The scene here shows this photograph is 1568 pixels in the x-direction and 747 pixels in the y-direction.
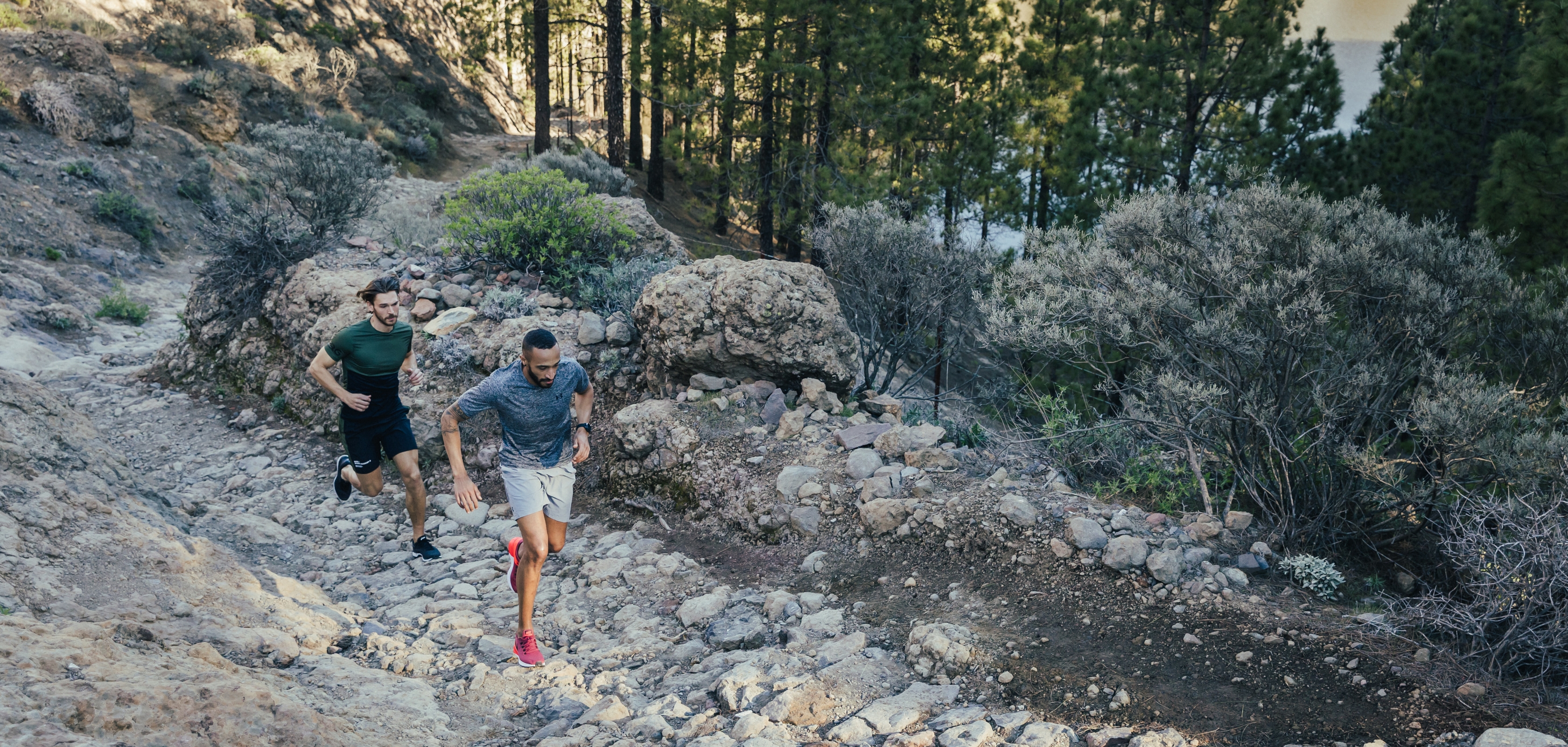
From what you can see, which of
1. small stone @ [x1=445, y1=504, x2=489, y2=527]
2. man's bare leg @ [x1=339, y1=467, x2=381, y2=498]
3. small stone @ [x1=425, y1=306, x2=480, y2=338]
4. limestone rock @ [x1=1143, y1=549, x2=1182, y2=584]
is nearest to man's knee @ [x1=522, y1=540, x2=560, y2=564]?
man's bare leg @ [x1=339, y1=467, x2=381, y2=498]

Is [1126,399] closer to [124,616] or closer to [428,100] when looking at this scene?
[124,616]

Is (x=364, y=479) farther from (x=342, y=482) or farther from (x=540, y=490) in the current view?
(x=540, y=490)

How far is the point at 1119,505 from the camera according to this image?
16.6ft

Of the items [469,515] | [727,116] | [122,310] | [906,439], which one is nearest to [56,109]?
[122,310]

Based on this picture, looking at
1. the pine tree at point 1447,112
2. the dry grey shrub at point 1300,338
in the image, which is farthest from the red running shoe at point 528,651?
the pine tree at point 1447,112

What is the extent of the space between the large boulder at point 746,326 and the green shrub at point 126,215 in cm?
1218

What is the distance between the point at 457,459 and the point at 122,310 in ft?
33.7

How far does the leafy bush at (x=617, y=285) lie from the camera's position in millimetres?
7715

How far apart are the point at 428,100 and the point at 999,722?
2989 centimetres

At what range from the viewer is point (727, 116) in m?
16.3

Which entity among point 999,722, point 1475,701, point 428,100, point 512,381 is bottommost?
point 999,722

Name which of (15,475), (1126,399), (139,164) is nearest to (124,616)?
(15,475)

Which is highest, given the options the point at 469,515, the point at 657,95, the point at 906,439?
the point at 657,95

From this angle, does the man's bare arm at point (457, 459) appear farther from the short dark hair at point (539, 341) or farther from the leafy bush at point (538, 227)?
the leafy bush at point (538, 227)
